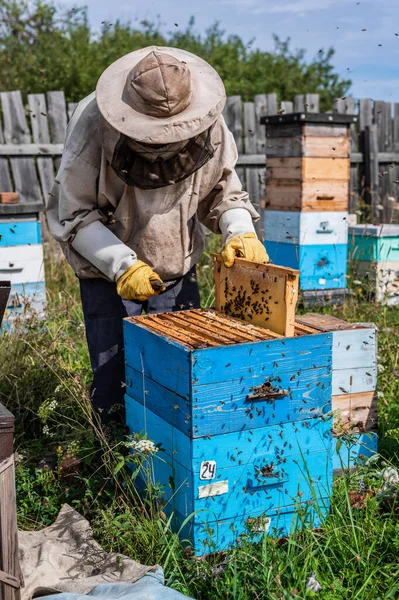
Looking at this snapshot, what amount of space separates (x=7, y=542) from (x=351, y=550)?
1212mm

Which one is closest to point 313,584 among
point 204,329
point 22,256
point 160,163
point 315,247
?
point 204,329

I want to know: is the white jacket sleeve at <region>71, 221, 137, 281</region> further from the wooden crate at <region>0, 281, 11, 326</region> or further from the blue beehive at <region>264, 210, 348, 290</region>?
the blue beehive at <region>264, 210, 348, 290</region>

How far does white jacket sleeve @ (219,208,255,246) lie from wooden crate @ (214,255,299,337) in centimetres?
17

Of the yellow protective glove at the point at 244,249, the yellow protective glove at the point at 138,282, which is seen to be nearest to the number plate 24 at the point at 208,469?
the yellow protective glove at the point at 138,282

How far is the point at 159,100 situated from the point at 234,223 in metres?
0.78

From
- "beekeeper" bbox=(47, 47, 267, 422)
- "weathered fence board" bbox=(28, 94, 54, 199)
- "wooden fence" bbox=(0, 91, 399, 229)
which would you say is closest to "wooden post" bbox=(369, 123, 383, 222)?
"wooden fence" bbox=(0, 91, 399, 229)

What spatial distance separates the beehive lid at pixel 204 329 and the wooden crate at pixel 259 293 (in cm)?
4

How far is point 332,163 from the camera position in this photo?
638cm

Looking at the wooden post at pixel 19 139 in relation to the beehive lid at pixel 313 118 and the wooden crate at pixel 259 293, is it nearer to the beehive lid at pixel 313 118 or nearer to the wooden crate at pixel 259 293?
the beehive lid at pixel 313 118

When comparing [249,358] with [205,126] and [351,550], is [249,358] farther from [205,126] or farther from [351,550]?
[205,126]

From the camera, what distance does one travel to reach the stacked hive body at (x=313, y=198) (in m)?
6.25

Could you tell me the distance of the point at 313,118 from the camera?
20.4 feet

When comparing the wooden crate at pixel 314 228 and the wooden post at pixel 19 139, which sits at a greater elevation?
the wooden post at pixel 19 139

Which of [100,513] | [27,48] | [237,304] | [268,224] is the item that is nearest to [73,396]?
[100,513]
